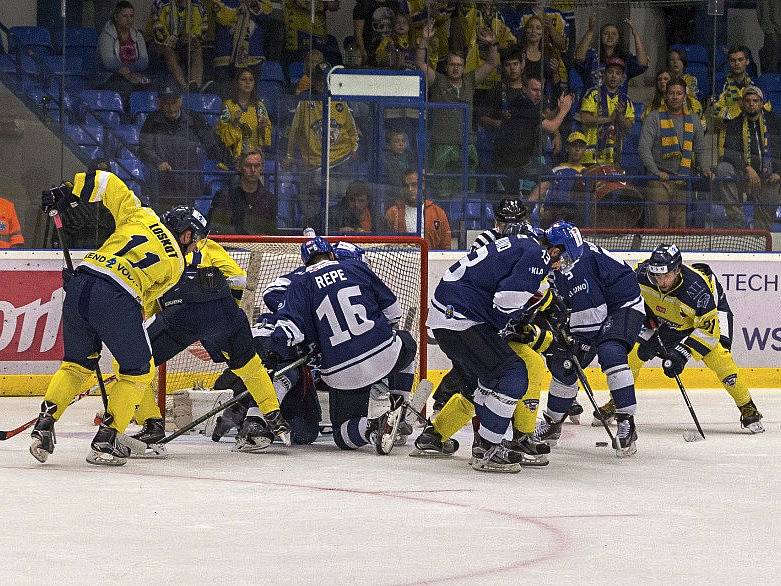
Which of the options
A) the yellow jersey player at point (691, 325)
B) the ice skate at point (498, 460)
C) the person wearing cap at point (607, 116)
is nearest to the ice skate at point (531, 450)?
the ice skate at point (498, 460)

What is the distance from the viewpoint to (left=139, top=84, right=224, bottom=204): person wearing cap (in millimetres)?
9641

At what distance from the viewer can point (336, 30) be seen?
10164mm

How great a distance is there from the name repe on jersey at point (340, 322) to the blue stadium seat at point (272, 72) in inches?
143

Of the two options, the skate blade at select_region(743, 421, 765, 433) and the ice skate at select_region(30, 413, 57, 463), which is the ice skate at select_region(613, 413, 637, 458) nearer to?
the skate blade at select_region(743, 421, 765, 433)

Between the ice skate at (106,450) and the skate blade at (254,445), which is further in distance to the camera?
the skate blade at (254,445)

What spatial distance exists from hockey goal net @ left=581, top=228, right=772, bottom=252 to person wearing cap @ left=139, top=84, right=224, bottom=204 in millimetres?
2629

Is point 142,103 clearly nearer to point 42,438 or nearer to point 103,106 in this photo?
point 103,106

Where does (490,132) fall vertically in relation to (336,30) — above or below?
below

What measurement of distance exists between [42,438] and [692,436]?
331cm

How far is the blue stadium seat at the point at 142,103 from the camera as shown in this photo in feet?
32.1

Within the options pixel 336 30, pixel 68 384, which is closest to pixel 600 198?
pixel 336 30

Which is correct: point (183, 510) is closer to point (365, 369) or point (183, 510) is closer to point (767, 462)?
point (365, 369)

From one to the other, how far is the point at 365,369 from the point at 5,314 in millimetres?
3239

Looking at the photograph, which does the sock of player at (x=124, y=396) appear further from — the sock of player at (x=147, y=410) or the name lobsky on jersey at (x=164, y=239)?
the sock of player at (x=147, y=410)
